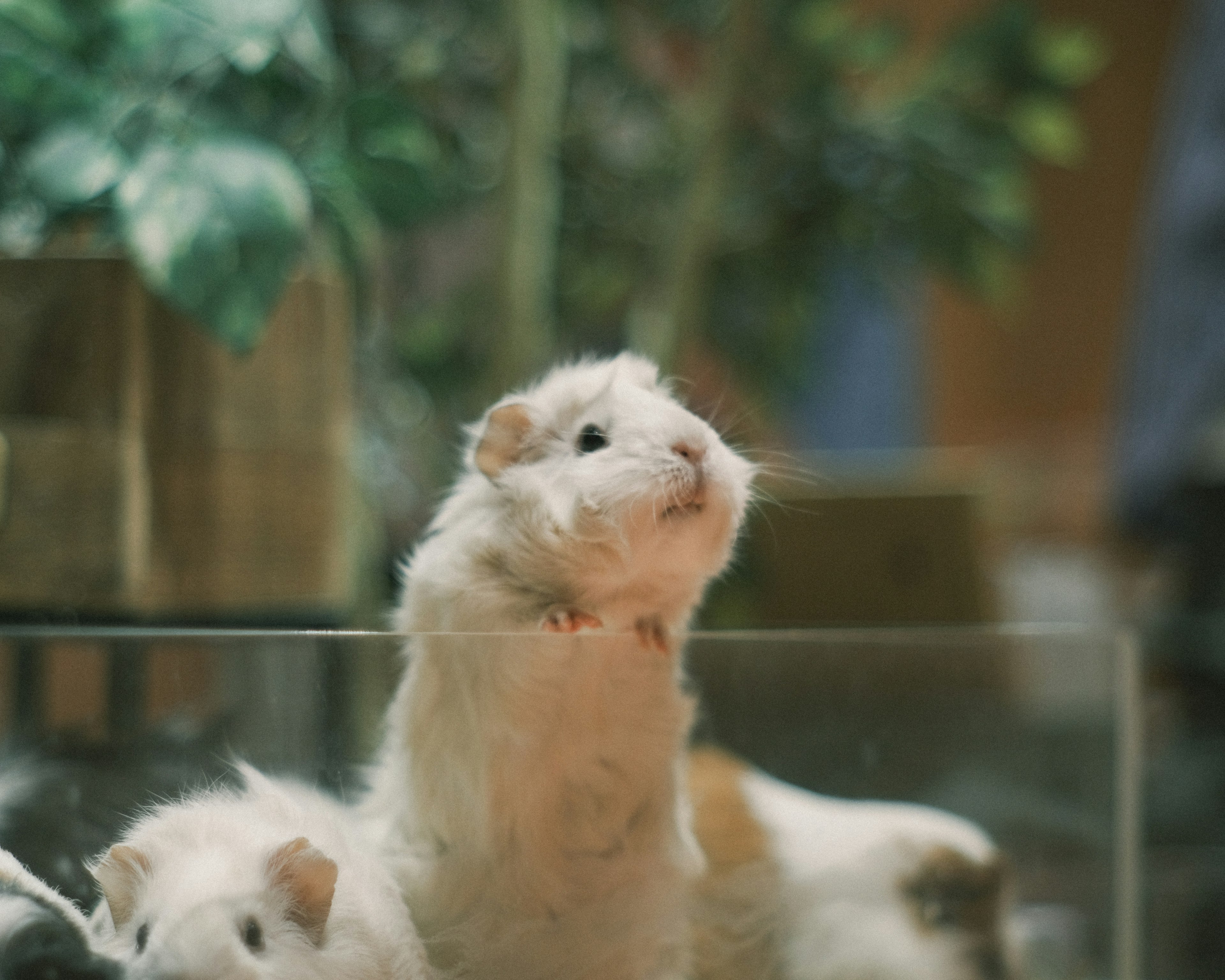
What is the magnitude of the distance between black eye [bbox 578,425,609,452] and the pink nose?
61mm

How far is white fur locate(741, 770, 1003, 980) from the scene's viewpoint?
0.96 metres

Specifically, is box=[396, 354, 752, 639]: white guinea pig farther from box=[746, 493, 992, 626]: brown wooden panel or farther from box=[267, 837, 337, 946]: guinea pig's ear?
box=[746, 493, 992, 626]: brown wooden panel

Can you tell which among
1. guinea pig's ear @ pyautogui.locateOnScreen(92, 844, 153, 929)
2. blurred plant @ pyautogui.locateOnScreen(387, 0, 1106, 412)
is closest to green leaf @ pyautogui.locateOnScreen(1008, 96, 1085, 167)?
blurred plant @ pyautogui.locateOnScreen(387, 0, 1106, 412)

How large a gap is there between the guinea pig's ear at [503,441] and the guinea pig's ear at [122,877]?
14.5 inches

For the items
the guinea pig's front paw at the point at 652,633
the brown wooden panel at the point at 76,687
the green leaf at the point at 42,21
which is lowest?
the brown wooden panel at the point at 76,687

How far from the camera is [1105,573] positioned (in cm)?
347

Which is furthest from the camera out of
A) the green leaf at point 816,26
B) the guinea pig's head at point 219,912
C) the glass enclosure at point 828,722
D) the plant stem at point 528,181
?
the green leaf at point 816,26

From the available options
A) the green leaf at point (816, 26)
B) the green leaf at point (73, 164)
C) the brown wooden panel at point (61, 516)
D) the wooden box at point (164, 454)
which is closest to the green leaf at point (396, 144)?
the wooden box at point (164, 454)

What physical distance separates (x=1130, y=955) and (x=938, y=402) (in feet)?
10.0

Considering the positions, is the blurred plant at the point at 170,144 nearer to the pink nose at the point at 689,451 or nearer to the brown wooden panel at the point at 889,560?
the pink nose at the point at 689,451

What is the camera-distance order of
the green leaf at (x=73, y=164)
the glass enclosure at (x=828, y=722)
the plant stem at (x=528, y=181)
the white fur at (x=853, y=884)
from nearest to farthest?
1. the glass enclosure at (x=828, y=722)
2. the white fur at (x=853, y=884)
3. the green leaf at (x=73, y=164)
4. the plant stem at (x=528, y=181)

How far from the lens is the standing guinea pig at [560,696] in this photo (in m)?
0.77

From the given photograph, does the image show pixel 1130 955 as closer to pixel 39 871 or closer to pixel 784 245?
pixel 39 871

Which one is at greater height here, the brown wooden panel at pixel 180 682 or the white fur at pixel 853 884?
the brown wooden panel at pixel 180 682
